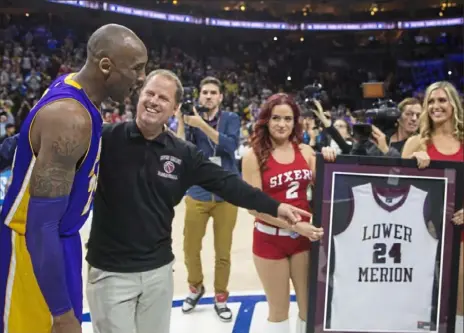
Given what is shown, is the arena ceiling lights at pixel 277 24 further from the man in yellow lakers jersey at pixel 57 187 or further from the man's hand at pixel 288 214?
the man in yellow lakers jersey at pixel 57 187

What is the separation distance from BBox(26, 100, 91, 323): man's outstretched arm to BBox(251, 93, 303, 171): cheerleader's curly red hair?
4.00 ft

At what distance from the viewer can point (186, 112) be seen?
323cm

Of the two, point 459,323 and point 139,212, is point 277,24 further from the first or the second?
point 139,212

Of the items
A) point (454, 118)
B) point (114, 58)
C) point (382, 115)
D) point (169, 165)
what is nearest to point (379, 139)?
point (382, 115)

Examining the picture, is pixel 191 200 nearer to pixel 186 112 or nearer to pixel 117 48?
pixel 186 112

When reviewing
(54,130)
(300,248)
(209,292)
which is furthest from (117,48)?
(209,292)

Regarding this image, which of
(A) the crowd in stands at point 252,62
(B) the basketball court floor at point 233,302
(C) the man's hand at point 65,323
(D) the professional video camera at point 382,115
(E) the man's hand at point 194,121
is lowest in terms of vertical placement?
(B) the basketball court floor at point 233,302

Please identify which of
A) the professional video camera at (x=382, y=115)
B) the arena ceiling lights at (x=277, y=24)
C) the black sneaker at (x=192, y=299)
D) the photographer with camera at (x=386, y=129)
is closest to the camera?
the photographer with camera at (x=386, y=129)

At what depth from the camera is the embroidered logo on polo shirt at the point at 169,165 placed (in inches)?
71.0

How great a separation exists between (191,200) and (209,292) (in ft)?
2.89

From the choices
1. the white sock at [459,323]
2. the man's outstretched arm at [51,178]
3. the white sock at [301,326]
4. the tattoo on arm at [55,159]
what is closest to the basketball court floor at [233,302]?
the white sock at [301,326]

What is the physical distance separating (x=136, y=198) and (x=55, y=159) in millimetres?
521

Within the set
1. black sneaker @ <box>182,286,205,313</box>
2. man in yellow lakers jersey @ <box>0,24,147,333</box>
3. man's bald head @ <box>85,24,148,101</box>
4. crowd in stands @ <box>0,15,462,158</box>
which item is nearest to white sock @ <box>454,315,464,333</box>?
black sneaker @ <box>182,286,205,313</box>

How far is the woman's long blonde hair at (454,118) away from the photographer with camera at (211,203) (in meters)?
1.16
